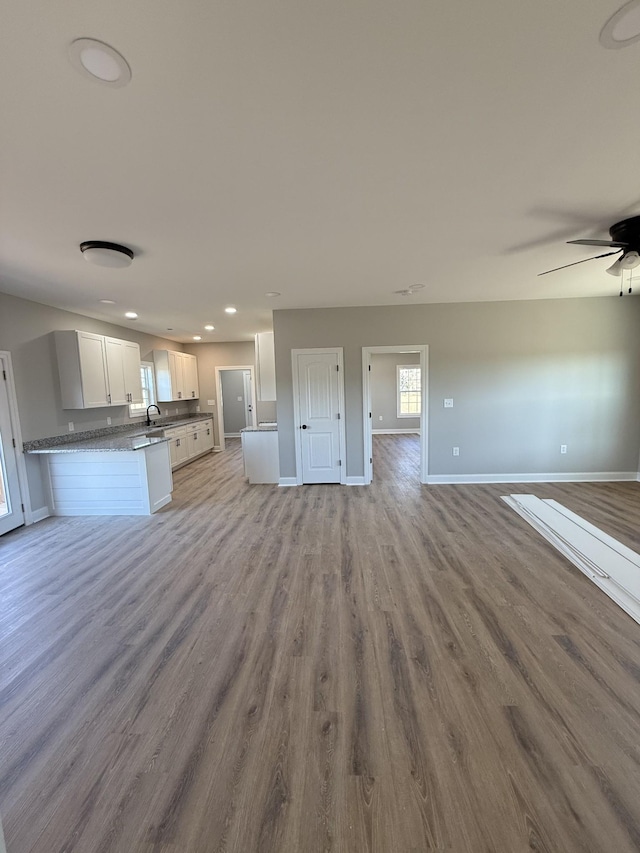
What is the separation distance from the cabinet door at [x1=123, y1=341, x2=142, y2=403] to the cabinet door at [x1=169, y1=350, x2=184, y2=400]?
1.30 meters

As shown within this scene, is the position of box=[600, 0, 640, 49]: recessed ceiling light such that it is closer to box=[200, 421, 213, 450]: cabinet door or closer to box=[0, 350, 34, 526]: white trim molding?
box=[0, 350, 34, 526]: white trim molding

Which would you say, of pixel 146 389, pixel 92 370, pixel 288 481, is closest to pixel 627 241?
pixel 288 481

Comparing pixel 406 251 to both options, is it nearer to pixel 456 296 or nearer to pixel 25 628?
pixel 456 296

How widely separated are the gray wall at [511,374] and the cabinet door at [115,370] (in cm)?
256

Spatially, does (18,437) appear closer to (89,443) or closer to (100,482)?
(89,443)

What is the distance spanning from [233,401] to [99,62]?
974cm

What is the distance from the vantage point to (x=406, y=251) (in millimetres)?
2910

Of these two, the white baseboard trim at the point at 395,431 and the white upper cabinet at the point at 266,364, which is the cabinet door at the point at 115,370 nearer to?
the white upper cabinet at the point at 266,364

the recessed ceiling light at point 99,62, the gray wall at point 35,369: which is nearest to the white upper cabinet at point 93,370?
the gray wall at point 35,369

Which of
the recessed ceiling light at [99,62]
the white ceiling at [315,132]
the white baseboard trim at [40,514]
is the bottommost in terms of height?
the white baseboard trim at [40,514]

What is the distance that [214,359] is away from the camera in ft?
27.1

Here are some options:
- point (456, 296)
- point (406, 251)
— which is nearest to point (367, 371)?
point (456, 296)

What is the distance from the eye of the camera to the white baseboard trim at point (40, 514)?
13.5ft

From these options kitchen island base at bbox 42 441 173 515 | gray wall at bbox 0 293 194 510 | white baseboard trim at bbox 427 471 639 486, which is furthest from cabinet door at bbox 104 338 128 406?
white baseboard trim at bbox 427 471 639 486
